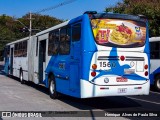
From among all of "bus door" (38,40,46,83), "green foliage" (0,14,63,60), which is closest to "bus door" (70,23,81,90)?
"bus door" (38,40,46,83)

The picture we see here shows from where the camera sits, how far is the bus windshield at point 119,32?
39.2 ft

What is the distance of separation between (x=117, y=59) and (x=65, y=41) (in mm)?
2447

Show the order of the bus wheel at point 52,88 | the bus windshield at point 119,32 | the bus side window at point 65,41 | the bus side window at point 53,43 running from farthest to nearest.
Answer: the bus wheel at point 52,88
the bus side window at point 53,43
the bus side window at point 65,41
the bus windshield at point 119,32

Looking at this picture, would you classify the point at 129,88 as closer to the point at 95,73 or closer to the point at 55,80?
the point at 95,73

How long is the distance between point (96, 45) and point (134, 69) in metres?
1.54

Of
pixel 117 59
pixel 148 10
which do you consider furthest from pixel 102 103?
pixel 148 10

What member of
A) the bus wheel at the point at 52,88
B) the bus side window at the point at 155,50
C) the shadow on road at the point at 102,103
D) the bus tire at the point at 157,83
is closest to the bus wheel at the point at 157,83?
the bus tire at the point at 157,83

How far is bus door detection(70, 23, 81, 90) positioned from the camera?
12.0 meters

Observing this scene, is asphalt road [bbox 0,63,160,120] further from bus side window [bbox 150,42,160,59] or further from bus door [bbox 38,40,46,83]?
bus side window [bbox 150,42,160,59]

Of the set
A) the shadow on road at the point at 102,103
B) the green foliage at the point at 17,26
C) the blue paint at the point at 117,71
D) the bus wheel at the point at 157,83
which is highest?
the green foliage at the point at 17,26

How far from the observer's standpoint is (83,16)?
12.0 m

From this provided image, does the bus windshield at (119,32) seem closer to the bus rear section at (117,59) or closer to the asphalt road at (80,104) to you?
the bus rear section at (117,59)

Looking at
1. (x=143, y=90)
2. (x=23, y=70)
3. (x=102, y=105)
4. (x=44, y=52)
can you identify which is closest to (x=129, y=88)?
(x=143, y=90)

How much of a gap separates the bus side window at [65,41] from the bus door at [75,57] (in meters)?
0.48
